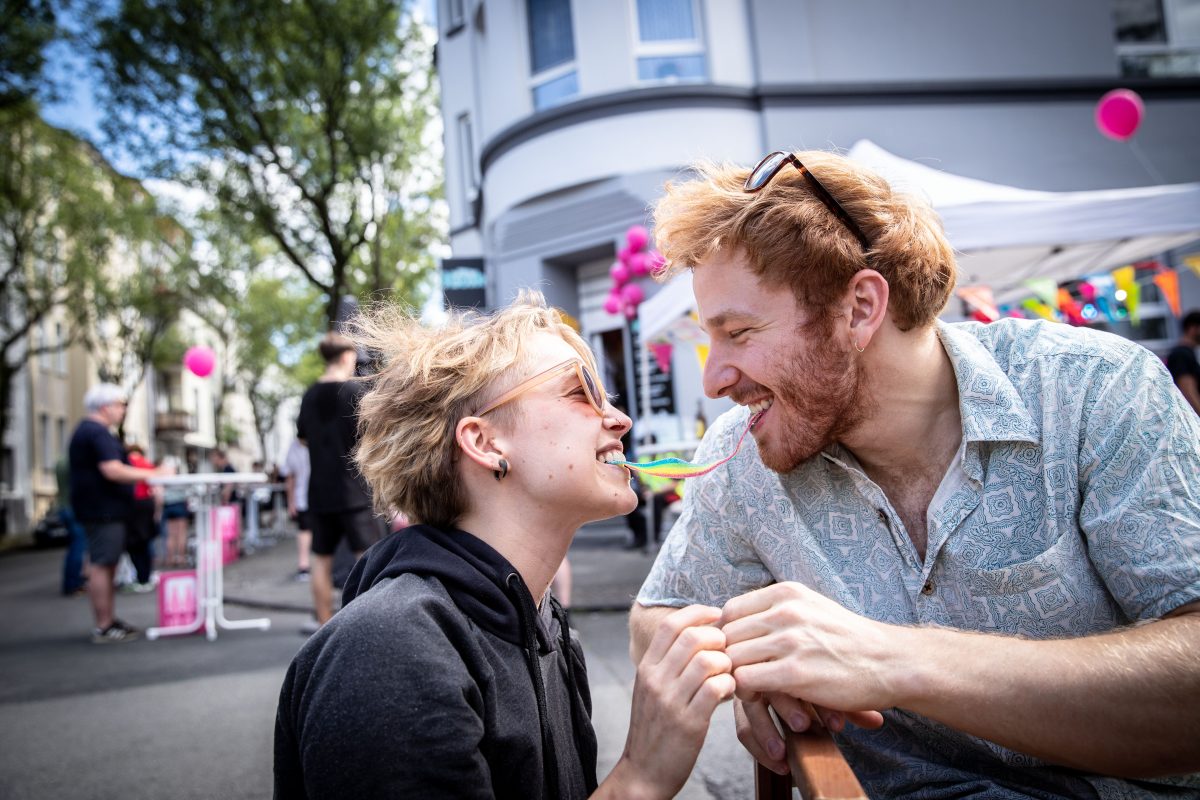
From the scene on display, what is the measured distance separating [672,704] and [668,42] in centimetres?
1255

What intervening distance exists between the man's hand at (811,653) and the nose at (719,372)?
0.70 metres

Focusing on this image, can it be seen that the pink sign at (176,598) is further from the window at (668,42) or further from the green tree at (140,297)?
the green tree at (140,297)

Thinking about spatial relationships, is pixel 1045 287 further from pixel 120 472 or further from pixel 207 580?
pixel 120 472

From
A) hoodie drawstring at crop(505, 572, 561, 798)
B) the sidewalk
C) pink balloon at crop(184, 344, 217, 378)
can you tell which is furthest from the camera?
pink balloon at crop(184, 344, 217, 378)

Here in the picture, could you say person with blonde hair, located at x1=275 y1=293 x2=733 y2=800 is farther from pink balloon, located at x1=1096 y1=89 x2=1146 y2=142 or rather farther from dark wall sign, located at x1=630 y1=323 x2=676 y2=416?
dark wall sign, located at x1=630 y1=323 x2=676 y2=416

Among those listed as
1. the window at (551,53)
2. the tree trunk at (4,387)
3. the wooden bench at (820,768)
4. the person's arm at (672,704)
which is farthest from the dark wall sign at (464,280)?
the tree trunk at (4,387)

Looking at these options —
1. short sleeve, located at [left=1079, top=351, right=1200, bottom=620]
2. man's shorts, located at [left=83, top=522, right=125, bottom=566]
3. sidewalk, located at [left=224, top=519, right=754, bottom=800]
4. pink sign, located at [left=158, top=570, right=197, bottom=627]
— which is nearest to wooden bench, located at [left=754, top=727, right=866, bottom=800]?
short sleeve, located at [left=1079, top=351, right=1200, bottom=620]

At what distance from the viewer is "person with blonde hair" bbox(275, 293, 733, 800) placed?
48.6 inches

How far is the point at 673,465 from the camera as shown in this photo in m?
1.78

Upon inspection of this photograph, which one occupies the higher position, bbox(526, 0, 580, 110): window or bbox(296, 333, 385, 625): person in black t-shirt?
bbox(526, 0, 580, 110): window

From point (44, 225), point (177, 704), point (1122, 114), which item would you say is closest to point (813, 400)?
point (177, 704)

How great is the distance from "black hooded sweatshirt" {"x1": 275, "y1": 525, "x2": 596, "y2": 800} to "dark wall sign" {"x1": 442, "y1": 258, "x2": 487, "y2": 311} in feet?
39.4

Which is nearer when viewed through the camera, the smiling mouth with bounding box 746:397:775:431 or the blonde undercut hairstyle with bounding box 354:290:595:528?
the blonde undercut hairstyle with bounding box 354:290:595:528

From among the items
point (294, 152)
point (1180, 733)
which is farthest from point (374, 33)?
point (1180, 733)
